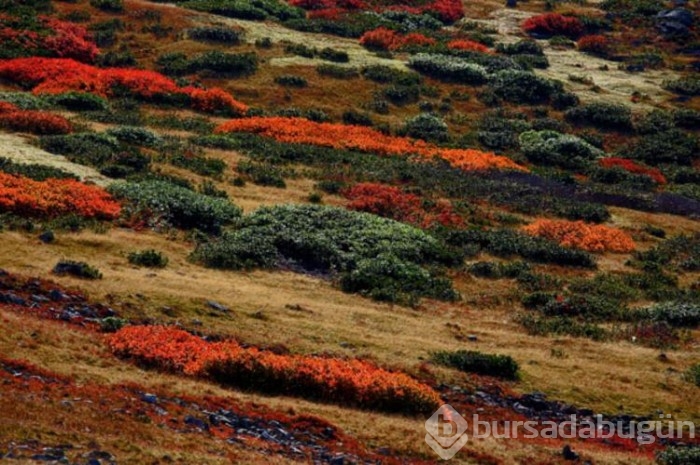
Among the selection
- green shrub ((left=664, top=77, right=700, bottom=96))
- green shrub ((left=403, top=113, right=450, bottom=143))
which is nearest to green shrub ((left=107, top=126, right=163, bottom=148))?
green shrub ((left=403, top=113, right=450, bottom=143))

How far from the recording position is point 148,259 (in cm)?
3031

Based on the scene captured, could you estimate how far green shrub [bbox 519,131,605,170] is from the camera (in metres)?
56.5

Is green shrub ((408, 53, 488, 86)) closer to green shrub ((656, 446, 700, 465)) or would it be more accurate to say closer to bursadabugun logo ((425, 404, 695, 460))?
bursadabugun logo ((425, 404, 695, 460))

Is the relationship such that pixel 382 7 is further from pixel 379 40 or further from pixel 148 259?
pixel 148 259

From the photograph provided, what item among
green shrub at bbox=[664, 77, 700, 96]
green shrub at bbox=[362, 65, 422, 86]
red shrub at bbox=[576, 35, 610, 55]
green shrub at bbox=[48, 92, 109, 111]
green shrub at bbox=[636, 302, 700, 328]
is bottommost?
green shrub at bbox=[636, 302, 700, 328]

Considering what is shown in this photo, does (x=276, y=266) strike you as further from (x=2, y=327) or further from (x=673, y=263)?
(x=673, y=263)

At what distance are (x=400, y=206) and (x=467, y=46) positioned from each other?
41.5m

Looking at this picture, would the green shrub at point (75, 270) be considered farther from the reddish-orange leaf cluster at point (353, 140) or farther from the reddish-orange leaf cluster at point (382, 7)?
the reddish-orange leaf cluster at point (382, 7)

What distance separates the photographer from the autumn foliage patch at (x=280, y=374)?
22.0 meters

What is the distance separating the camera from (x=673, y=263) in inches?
1582

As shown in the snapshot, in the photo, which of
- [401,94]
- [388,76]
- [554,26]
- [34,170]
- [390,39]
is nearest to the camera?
[34,170]

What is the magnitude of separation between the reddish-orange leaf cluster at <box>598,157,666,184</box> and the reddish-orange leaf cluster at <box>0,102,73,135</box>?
3208cm

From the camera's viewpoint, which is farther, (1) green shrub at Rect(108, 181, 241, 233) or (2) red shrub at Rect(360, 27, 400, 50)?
(2) red shrub at Rect(360, 27, 400, 50)

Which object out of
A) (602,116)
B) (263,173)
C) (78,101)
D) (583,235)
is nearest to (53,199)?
(263,173)
